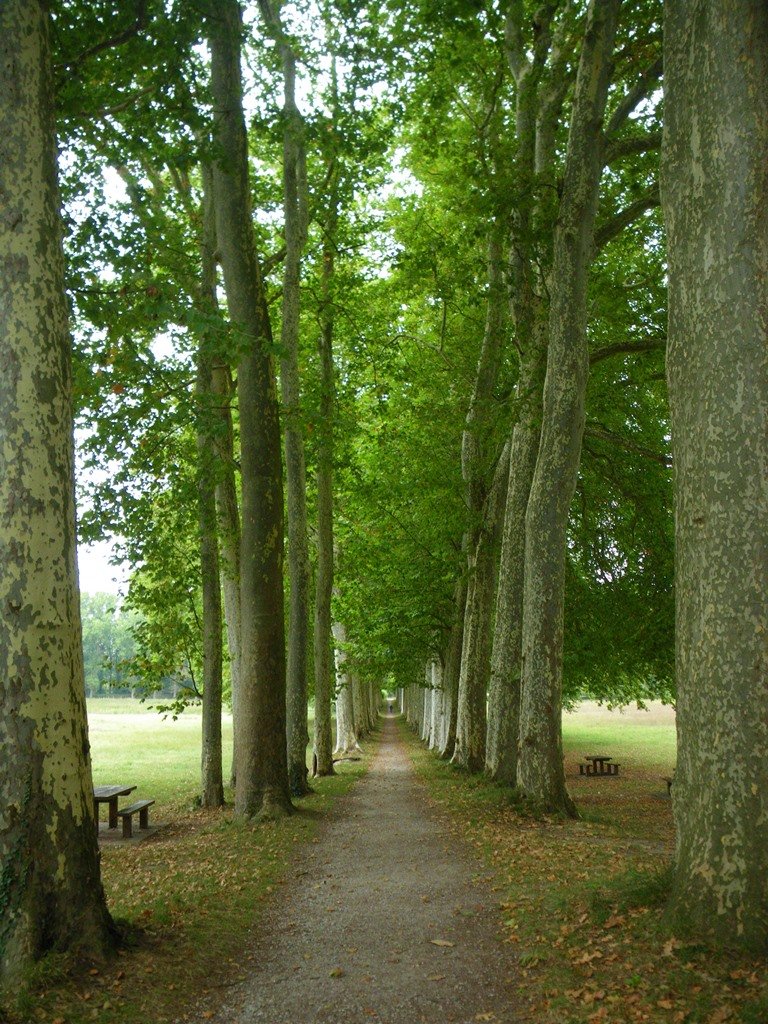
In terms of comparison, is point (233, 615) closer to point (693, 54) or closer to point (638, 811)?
point (638, 811)

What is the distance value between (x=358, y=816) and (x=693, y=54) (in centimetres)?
1148

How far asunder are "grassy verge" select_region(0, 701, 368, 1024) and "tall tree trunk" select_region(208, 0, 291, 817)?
0.90m

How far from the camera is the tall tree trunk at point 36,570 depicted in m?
5.05

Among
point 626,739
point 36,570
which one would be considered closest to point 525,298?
point 36,570

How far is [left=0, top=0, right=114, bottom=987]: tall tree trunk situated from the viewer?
5055mm

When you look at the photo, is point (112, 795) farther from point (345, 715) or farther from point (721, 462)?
point (345, 715)

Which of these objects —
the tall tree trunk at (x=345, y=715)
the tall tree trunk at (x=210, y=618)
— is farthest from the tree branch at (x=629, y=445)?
the tall tree trunk at (x=345, y=715)

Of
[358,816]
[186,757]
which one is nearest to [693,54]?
[358,816]

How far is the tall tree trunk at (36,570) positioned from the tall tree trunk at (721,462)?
386 cm

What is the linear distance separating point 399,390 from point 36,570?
1905cm

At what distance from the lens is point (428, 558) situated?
80.5ft

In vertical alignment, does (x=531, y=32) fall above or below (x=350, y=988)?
above

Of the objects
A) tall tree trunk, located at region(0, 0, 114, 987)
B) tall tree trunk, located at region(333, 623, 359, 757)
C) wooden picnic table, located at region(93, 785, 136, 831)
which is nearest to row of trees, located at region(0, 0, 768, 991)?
tall tree trunk, located at region(0, 0, 114, 987)

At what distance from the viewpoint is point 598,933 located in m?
5.79
